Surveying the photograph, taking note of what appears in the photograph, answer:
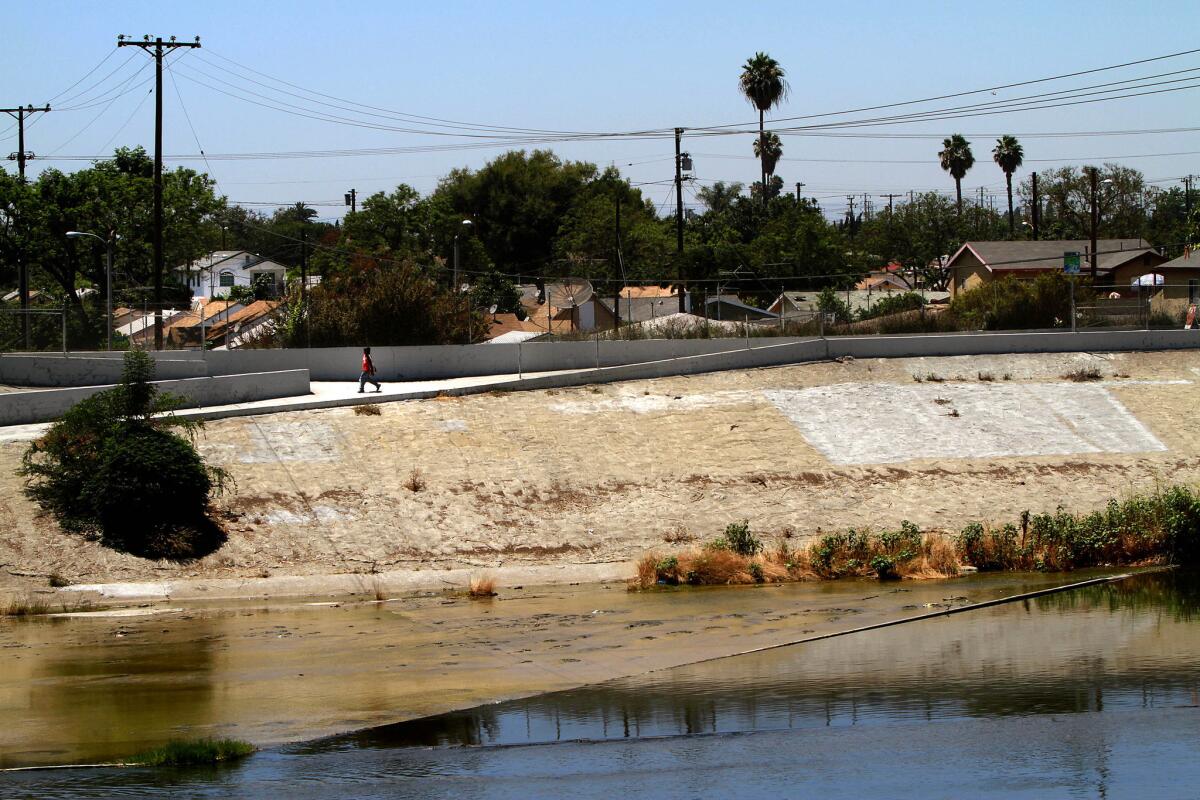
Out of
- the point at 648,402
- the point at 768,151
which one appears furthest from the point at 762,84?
the point at 648,402

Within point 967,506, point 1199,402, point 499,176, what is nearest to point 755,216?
point 499,176

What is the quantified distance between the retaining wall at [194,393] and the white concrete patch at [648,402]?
8.02m

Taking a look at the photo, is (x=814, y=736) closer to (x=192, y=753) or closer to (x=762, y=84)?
(x=192, y=753)

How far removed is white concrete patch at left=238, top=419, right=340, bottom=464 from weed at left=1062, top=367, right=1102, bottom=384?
23926 mm

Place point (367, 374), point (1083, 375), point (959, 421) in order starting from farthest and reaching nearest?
point (1083, 375) → point (367, 374) → point (959, 421)

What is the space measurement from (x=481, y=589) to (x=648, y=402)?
15.0 meters

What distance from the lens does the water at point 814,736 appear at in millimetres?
14688

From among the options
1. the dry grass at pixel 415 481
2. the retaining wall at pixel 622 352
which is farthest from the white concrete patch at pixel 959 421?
the dry grass at pixel 415 481

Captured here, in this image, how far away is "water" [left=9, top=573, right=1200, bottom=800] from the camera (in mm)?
14688

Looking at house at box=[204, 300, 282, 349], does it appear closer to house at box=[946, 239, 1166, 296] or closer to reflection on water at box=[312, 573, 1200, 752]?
reflection on water at box=[312, 573, 1200, 752]

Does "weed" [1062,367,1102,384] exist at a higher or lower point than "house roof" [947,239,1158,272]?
lower

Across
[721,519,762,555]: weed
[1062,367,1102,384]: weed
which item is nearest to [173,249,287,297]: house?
[1062,367,1102,384]: weed

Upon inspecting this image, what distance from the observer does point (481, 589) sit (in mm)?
26281

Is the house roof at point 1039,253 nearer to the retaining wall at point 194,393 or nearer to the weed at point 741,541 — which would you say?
the retaining wall at point 194,393
